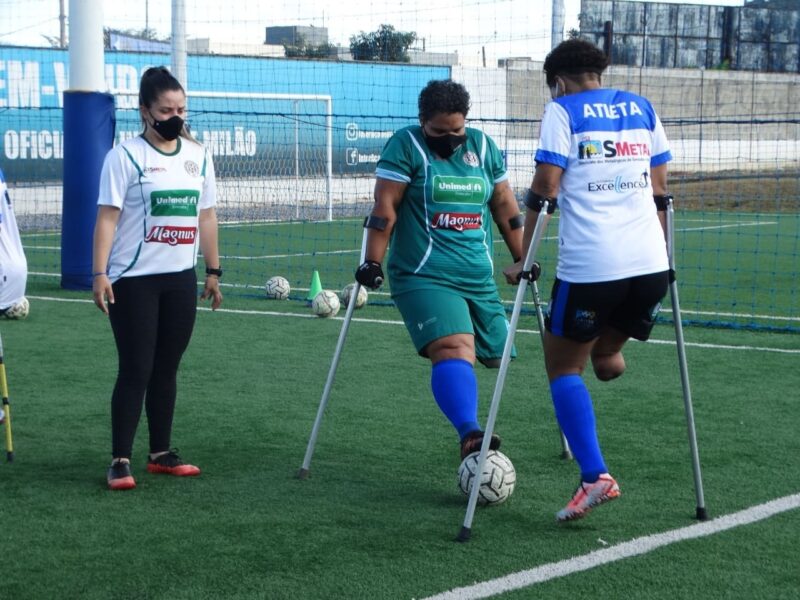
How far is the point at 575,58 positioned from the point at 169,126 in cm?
194

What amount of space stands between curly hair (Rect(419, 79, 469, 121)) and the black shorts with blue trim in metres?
1.00

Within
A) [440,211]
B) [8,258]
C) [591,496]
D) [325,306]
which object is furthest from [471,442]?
[325,306]

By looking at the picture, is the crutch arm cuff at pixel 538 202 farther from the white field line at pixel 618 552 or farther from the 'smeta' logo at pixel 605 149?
the white field line at pixel 618 552

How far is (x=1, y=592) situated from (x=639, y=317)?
8.96ft

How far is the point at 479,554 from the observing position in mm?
4801

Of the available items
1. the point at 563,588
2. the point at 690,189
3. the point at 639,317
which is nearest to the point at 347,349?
the point at 639,317

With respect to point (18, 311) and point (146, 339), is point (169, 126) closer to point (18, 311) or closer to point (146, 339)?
point (146, 339)

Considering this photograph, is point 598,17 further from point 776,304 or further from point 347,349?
point 347,349

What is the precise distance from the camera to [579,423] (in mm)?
5164

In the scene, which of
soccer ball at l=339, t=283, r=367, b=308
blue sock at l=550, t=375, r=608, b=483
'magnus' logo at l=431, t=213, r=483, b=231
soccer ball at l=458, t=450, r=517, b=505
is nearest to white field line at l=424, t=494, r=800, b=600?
blue sock at l=550, t=375, r=608, b=483

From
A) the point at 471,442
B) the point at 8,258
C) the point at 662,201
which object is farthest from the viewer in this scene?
the point at 8,258

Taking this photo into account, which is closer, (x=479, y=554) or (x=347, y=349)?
(x=479, y=554)

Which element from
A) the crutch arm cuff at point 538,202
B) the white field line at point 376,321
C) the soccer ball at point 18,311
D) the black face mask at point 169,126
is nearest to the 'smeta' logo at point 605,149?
the crutch arm cuff at point 538,202

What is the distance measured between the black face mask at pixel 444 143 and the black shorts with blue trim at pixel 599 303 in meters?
0.91
